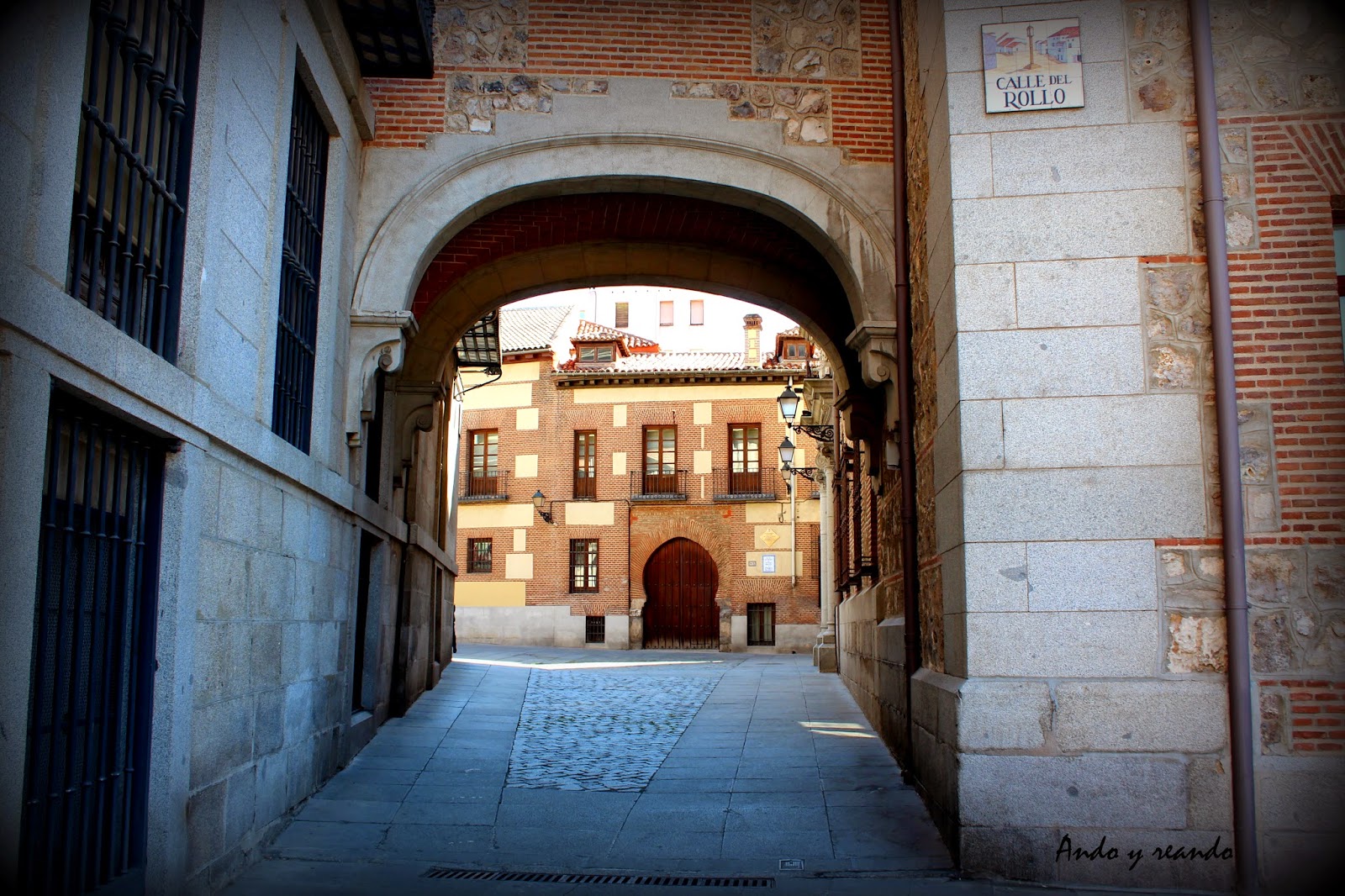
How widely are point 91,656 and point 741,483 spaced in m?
28.9

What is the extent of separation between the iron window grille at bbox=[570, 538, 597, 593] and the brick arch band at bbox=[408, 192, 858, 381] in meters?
22.7

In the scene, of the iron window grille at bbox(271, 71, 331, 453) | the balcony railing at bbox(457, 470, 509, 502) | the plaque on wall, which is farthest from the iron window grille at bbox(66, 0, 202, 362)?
the balcony railing at bbox(457, 470, 509, 502)

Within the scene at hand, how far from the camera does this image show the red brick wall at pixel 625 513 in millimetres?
32188

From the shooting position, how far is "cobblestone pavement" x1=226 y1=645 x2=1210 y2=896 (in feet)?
19.6

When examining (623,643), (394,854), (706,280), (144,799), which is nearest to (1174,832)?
(394,854)

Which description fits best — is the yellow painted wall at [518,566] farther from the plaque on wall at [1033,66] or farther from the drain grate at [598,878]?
the plaque on wall at [1033,66]

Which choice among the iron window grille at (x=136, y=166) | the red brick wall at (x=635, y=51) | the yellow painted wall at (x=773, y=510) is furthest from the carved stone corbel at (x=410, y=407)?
the yellow painted wall at (x=773, y=510)

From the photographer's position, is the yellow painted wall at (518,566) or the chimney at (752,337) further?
the chimney at (752,337)

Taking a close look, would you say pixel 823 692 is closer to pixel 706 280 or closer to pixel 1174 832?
pixel 706 280

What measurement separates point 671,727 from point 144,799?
6.77m

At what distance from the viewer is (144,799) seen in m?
4.70

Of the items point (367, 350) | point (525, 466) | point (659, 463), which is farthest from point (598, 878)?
point (525, 466)

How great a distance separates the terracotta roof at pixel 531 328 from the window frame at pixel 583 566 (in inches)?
233

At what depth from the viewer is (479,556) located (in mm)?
34062
